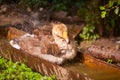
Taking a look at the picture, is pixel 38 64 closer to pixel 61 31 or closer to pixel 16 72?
pixel 16 72

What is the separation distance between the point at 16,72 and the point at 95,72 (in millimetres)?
1733

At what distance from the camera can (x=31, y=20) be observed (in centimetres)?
1182

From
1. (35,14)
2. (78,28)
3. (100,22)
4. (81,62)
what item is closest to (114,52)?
(81,62)

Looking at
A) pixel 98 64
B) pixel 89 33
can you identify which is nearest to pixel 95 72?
pixel 98 64

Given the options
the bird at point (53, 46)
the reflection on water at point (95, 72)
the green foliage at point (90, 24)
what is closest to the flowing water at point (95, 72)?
the reflection on water at point (95, 72)

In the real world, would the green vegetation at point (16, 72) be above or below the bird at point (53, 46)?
below

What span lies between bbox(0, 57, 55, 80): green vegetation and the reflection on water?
0.88 meters

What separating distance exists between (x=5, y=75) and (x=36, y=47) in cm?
125

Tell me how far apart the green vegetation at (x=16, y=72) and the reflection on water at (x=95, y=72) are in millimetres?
880

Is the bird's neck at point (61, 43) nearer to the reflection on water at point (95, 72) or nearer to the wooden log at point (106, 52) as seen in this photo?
the reflection on water at point (95, 72)

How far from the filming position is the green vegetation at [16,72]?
7.05 metres

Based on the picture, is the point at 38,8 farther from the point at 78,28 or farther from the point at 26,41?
the point at 26,41

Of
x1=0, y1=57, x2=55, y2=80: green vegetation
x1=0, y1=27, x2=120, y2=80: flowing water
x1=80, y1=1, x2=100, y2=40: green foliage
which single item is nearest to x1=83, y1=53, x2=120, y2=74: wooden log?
x1=0, y1=27, x2=120, y2=80: flowing water

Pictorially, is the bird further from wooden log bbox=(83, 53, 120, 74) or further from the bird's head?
wooden log bbox=(83, 53, 120, 74)
